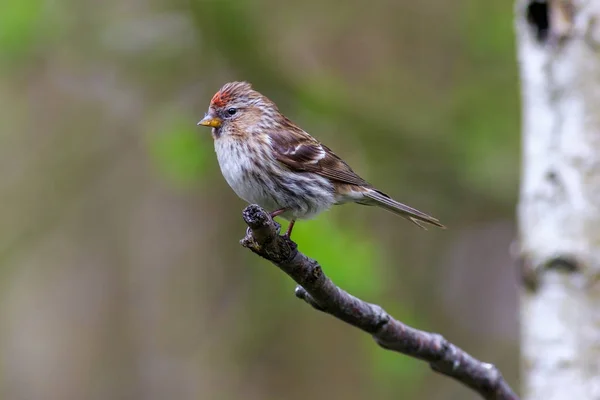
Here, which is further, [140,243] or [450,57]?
[140,243]

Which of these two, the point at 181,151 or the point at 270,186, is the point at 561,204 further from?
the point at 181,151

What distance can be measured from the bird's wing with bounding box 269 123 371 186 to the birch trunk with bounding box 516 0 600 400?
1.11 meters

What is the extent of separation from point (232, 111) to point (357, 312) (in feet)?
5.41

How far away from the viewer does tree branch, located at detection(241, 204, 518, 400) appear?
2787 millimetres

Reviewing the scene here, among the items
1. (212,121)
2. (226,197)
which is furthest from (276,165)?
(226,197)

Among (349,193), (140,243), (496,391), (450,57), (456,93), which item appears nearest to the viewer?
(496,391)

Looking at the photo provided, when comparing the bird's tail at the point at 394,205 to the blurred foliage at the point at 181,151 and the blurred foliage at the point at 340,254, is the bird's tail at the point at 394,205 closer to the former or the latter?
the blurred foliage at the point at 340,254

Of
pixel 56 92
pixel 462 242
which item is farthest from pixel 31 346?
pixel 462 242

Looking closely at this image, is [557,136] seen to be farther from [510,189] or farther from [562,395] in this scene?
[510,189]

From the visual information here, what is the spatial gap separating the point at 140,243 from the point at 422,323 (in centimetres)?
299

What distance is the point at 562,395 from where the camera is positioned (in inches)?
123

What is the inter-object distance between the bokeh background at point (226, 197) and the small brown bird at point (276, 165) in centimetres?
59

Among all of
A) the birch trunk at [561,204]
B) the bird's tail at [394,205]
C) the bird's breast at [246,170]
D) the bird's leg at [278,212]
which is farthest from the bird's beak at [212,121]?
the birch trunk at [561,204]

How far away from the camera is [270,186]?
4016 millimetres
